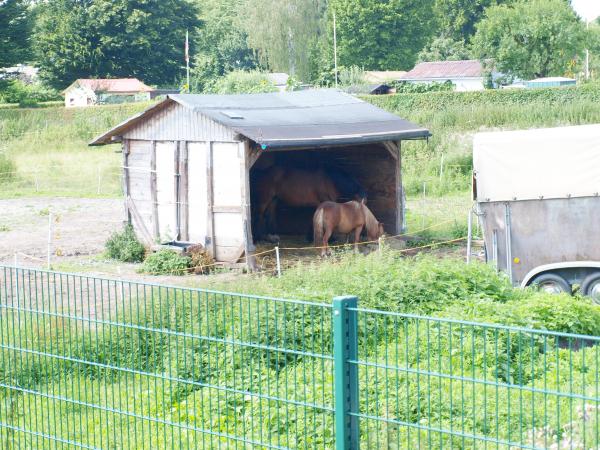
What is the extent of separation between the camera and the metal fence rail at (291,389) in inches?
208

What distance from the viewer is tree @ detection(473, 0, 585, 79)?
61.6 m

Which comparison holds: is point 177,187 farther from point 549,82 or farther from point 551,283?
point 549,82

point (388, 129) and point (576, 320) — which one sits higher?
point (388, 129)

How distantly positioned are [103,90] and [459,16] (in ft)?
125

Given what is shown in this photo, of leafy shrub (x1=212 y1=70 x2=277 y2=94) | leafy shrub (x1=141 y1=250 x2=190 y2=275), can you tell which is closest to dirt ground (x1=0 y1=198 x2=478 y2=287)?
leafy shrub (x1=141 y1=250 x2=190 y2=275)

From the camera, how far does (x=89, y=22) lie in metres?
70.8

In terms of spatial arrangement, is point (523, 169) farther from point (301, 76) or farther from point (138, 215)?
point (301, 76)

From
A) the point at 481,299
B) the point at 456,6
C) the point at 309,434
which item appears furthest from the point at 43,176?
the point at 456,6

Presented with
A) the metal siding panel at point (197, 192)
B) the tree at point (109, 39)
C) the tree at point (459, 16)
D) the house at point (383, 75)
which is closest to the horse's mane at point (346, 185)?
the metal siding panel at point (197, 192)

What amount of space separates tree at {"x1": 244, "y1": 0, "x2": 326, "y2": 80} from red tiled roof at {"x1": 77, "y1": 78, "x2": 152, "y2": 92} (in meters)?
17.9

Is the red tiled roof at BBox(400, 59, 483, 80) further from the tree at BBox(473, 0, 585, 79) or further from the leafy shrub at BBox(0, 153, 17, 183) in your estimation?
the leafy shrub at BBox(0, 153, 17, 183)

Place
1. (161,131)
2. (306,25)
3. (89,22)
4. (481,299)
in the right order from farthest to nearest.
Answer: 1. (306,25)
2. (89,22)
3. (161,131)
4. (481,299)

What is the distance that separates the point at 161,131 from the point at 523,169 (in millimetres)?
8551

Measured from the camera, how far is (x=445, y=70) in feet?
254
